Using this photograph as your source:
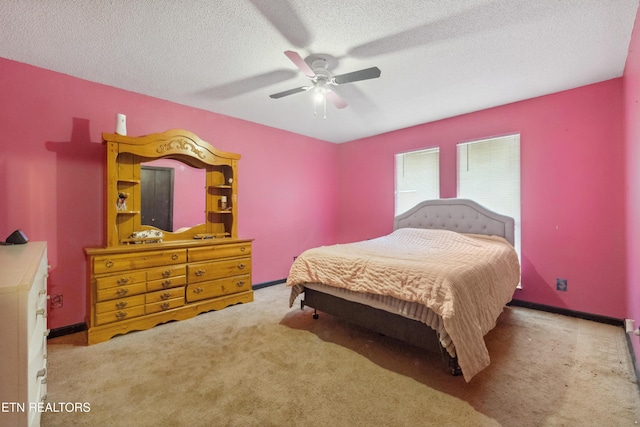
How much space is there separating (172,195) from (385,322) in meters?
2.79

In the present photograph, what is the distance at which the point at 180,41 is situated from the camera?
7.07ft

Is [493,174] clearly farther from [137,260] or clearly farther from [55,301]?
[55,301]

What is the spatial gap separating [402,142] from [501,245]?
2217 mm

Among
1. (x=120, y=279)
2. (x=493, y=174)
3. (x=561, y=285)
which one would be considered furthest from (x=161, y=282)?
(x=561, y=285)

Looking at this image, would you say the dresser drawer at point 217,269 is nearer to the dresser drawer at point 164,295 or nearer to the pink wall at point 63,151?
the dresser drawer at point 164,295

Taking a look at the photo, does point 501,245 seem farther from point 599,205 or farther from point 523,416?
point 523,416

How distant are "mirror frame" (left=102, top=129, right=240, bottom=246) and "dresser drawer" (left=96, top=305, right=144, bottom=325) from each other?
2.12ft

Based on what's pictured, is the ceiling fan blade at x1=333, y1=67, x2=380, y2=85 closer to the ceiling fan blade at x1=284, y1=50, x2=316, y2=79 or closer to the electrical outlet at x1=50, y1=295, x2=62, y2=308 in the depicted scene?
the ceiling fan blade at x1=284, y1=50, x2=316, y2=79

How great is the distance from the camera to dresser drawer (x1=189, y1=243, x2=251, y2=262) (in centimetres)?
305

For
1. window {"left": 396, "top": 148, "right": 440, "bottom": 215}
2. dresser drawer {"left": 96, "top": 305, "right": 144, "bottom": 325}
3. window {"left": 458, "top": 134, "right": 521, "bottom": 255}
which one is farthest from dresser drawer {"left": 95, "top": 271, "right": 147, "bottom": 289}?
window {"left": 458, "top": 134, "right": 521, "bottom": 255}

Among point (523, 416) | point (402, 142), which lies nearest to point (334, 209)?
point (402, 142)

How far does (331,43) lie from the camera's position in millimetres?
2145

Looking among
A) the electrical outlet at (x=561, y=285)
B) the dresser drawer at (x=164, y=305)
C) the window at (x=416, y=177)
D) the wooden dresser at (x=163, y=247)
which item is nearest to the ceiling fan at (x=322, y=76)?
the wooden dresser at (x=163, y=247)

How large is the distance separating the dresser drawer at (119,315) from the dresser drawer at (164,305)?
0.22ft
